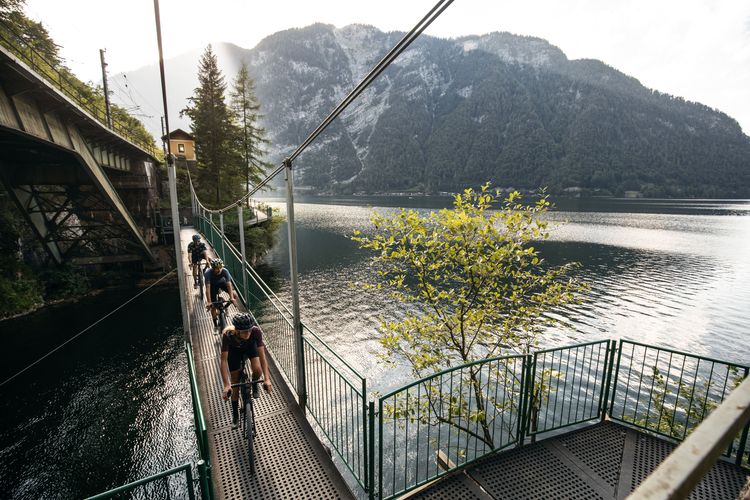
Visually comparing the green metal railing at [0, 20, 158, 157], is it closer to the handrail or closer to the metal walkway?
the metal walkway

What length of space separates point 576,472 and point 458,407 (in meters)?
2.16

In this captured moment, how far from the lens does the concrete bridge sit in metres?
13.3

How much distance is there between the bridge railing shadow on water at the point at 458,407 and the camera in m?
6.09

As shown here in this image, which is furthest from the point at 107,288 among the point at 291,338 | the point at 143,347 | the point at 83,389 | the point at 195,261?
the point at 291,338

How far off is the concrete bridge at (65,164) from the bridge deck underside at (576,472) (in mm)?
16783

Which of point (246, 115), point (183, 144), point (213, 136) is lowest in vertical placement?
point (183, 144)

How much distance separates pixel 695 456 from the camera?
845 millimetres

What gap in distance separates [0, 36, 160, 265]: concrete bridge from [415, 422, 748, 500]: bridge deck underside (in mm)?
16783

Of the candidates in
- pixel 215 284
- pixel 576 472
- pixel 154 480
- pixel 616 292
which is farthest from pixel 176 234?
pixel 616 292

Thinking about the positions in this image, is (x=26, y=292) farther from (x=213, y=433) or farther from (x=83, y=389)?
(x=213, y=433)

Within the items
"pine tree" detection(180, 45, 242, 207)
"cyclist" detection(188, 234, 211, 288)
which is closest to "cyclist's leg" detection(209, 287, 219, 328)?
"cyclist" detection(188, 234, 211, 288)

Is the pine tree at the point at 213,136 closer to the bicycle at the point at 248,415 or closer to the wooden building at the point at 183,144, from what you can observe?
the wooden building at the point at 183,144

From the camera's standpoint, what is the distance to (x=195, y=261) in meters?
13.6

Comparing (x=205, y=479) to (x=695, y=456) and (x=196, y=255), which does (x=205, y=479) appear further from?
(x=196, y=255)
